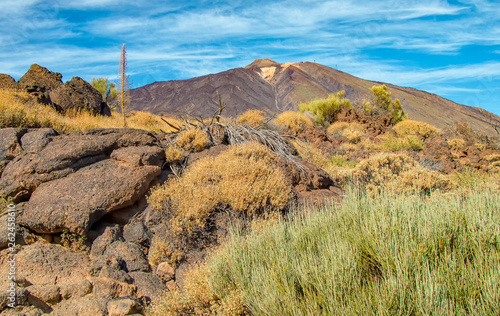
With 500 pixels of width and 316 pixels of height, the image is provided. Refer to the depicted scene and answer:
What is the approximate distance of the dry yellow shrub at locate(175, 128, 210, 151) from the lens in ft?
22.5

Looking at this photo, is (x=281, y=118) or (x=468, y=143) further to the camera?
(x=281, y=118)

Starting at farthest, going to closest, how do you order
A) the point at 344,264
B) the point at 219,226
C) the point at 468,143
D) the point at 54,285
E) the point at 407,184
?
the point at 468,143 → the point at 407,184 → the point at 219,226 → the point at 54,285 → the point at 344,264

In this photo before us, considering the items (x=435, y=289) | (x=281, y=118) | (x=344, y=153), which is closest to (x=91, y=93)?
(x=281, y=118)

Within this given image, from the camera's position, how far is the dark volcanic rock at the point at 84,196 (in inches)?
179

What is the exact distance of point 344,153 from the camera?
1079 centimetres

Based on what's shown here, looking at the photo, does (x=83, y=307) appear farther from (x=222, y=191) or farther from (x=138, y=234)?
(x=222, y=191)

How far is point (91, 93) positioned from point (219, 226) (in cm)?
866

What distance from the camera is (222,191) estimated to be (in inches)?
191

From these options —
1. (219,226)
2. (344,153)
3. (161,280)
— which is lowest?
(161,280)

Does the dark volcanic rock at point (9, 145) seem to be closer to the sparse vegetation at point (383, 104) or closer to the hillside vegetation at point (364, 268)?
the hillside vegetation at point (364, 268)

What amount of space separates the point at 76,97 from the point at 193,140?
5526 millimetres

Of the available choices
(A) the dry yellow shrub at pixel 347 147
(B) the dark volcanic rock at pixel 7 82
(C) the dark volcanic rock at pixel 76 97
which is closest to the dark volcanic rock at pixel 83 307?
(C) the dark volcanic rock at pixel 76 97

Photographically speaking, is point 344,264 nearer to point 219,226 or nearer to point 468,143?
point 219,226

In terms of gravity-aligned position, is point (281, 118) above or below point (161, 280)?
above
